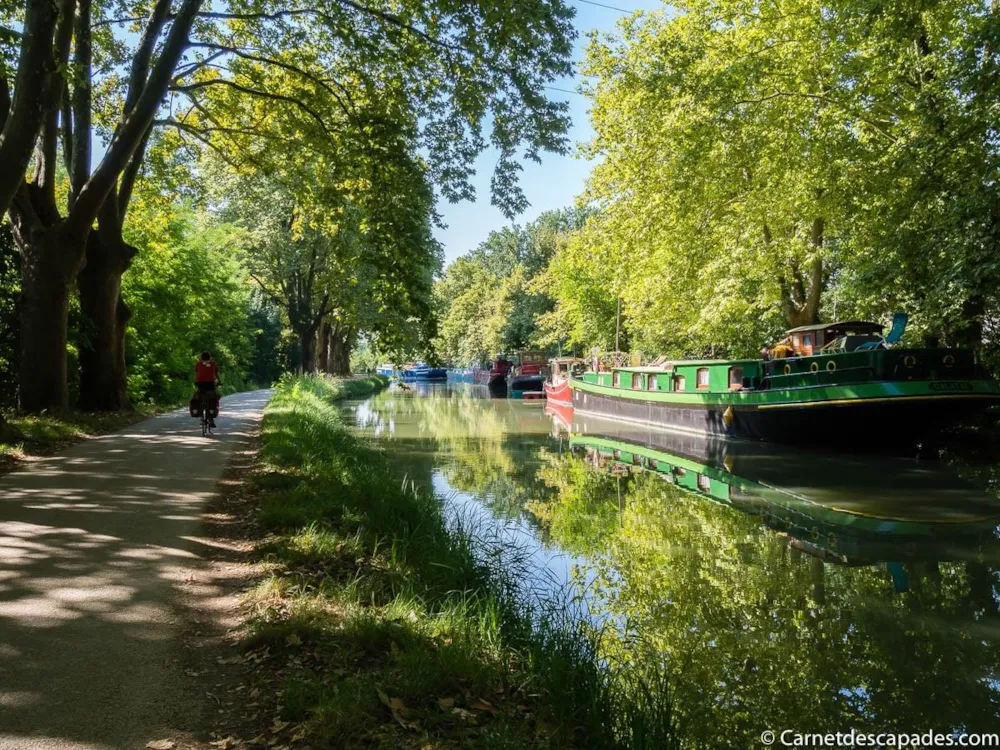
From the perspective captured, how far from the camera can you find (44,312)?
1184 cm

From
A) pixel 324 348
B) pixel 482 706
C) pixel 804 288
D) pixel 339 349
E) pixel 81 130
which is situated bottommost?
pixel 482 706

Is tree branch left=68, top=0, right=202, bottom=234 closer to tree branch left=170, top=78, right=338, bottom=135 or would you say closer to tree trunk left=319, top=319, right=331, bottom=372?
tree branch left=170, top=78, right=338, bottom=135

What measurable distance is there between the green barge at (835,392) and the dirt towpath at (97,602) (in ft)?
49.4

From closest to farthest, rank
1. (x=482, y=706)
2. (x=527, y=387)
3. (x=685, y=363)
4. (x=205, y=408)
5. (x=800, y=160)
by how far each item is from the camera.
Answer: (x=482, y=706)
(x=205, y=408)
(x=800, y=160)
(x=685, y=363)
(x=527, y=387)

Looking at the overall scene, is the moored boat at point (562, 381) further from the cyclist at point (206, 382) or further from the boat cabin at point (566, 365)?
the cyclist at point (206, 382)

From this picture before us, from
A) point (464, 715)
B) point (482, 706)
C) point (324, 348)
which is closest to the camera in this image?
point (464, 715)

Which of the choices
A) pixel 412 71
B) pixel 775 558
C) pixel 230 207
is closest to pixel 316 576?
pixel 775 558

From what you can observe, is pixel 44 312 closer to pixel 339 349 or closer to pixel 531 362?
pixel 339 349

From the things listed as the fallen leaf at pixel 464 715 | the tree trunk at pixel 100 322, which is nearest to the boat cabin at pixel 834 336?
the fallen leaf at pixel 464 715

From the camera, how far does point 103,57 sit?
15.7 m

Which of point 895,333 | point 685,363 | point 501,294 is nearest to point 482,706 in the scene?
point 895,333

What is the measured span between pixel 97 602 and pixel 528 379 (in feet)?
156

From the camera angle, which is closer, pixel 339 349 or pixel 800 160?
pixel 800 160

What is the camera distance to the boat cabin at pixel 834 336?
60.8 ft
